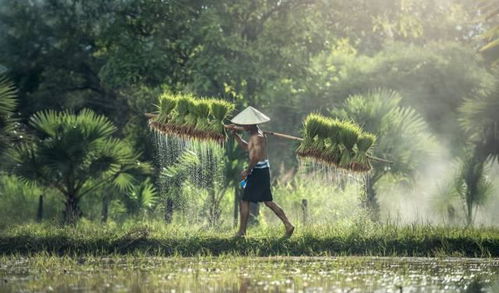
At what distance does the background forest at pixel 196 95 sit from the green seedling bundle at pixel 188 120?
48.3 inches

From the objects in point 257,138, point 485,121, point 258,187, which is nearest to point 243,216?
point 258,187

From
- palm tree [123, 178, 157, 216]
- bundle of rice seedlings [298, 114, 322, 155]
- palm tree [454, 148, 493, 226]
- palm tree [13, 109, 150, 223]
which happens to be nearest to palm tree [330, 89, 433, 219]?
palm tree [454, 148, 493, 226]

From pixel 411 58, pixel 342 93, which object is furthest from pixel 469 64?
pixel 342 93

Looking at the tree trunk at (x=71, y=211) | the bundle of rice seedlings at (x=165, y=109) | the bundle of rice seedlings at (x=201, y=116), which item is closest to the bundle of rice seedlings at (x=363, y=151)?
the bundle of rice seedlings at (x=201, y=116)

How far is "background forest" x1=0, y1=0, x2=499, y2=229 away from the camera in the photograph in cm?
2069

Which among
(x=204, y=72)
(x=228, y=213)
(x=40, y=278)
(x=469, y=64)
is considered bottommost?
(x=40, y=278)

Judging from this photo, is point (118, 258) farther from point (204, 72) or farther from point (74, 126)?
point (204, 72)

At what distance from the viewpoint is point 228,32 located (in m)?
27.0

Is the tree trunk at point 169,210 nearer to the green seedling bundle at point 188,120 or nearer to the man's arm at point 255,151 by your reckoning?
the green seedling bundle at point 188,120

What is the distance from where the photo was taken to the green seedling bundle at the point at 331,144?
696 inches

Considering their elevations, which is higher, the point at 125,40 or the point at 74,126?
the point at 125,40

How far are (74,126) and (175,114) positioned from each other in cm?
346

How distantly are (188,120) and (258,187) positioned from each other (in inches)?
59.5

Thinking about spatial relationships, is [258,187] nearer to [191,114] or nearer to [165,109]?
[191,114]
